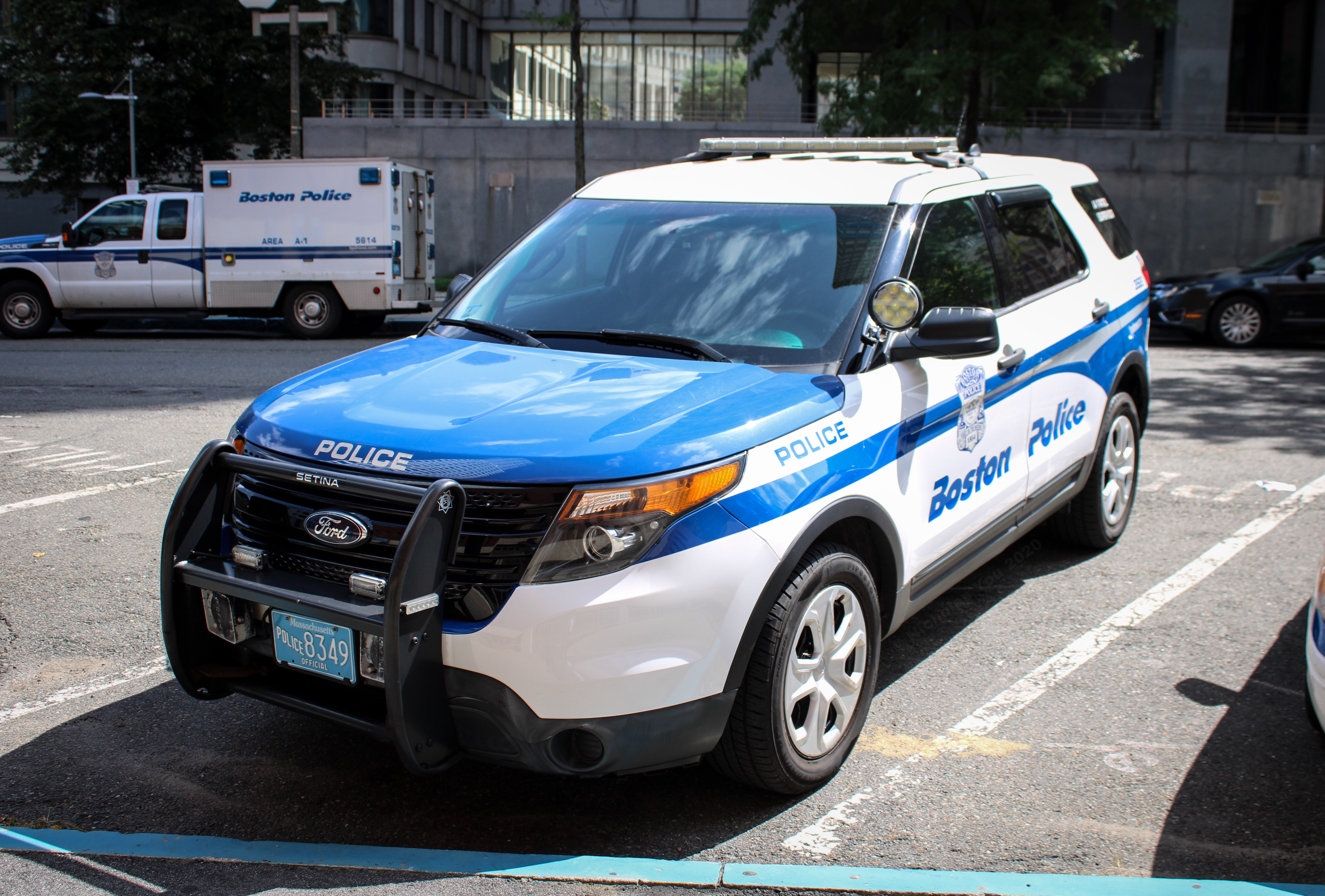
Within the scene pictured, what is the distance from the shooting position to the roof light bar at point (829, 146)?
5125mm

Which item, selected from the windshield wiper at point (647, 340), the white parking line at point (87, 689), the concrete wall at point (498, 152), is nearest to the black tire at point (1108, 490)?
the windshield wiper at point (647, 340)

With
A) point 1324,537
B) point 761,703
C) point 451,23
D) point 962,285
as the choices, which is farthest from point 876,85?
point 451,23

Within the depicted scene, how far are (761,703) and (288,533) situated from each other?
1386 mm

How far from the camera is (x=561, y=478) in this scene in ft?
9.52

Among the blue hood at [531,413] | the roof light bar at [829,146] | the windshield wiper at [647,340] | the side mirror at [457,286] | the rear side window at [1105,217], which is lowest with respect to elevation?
the blue hood at [531,413]

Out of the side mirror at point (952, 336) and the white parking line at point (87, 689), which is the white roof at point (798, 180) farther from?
the white parking line at point (87, 689)

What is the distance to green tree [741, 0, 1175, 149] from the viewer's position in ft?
64.4

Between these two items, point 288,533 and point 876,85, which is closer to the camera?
point 288,533

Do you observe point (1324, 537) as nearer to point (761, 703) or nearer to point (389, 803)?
point (761, 703)

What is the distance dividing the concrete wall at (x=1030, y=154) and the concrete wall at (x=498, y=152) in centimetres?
3

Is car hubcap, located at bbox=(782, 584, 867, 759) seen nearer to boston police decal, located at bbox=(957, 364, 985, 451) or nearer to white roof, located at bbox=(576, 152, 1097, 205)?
boston police decal, located at bbox=(957, 364, 985, 451)

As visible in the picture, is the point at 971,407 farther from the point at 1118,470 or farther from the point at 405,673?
the point at 405,673

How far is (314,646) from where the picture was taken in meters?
3.09

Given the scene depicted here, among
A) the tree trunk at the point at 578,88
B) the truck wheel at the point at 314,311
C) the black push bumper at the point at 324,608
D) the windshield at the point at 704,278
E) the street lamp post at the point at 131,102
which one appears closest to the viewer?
the black push bumper at the point at 324,608
